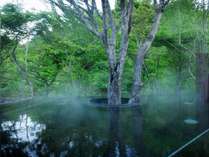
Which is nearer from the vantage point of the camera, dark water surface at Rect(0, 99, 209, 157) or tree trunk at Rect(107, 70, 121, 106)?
dark water surface at Rect(0, 99, 209, 157)

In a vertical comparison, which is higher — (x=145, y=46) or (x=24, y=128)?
(x=145, y=46)

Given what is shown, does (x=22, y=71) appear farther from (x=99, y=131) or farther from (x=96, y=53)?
(x=99, y=131)

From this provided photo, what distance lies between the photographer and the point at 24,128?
278cm

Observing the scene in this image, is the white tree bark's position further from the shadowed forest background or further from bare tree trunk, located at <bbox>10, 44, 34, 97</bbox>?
bare tree trunk, located at <bbox>10, 44, 34, 97</bbox>

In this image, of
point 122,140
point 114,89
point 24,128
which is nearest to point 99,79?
point 114,89

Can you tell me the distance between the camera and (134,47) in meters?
6.43

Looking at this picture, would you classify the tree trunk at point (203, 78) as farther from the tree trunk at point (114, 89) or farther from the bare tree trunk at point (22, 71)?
the bare tree trunk at point (22, 71)

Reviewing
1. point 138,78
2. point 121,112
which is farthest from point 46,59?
point 121,112

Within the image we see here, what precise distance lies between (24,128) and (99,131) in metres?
0.93

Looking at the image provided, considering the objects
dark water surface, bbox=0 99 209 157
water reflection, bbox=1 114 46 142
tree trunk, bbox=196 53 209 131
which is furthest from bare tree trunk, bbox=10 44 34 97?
tree trunk, bbox=196 53 209 131

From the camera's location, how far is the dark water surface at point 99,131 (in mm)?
2043

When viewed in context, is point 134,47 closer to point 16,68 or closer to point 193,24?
point 193,24

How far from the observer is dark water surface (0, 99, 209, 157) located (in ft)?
6.70

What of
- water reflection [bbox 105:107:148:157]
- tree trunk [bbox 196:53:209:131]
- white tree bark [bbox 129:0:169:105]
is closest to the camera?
water reflection [bbox 105:107:148:157]
